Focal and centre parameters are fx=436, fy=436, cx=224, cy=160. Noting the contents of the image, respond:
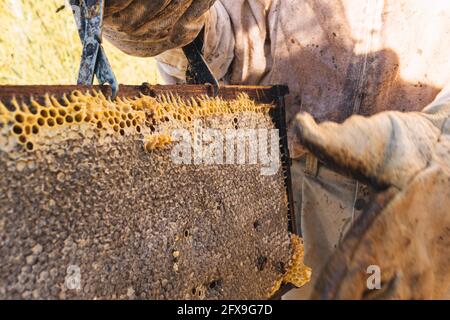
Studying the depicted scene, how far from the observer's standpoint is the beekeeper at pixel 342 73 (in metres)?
0.79

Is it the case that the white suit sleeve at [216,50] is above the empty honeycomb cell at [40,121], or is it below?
above

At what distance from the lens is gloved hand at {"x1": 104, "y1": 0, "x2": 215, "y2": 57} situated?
1.31m

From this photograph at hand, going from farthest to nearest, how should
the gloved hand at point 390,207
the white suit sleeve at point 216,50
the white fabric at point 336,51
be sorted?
the white suit sleeve at point 216,50 → the white fabric at point 336,51 → the gloved hand at point 390,207

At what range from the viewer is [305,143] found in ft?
2.48

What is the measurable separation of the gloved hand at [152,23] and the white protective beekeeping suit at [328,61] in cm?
17

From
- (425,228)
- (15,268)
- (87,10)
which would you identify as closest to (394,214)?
(425,228)

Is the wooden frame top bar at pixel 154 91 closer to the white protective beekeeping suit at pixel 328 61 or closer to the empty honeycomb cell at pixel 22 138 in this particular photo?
the empty honeycomb cell at pixel 22 138

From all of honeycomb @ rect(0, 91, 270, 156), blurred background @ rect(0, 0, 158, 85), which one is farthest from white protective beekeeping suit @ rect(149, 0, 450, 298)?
blurred background @ rect(0, 0, 158, 85)

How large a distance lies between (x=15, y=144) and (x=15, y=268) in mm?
204

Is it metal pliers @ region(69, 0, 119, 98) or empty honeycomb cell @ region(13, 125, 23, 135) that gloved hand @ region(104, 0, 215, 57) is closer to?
metal pliers @ region(69, 0, 119, 98)

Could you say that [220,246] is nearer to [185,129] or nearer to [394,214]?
[185,129]

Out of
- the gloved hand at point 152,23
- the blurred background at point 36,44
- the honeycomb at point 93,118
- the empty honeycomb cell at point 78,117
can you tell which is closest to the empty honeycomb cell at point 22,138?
the honeycomb at point 93,118

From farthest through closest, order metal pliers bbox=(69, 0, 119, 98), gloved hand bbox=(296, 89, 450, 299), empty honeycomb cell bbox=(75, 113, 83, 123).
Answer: metal pliers bbox=(69, 0, 119, 98) → empty honeycomb cell bbox=(75, 113, 83, 123) → gloved hand bbox=(296, 89, 450, 299)

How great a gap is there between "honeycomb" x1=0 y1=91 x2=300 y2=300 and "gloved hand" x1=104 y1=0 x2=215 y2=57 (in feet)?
1.23
